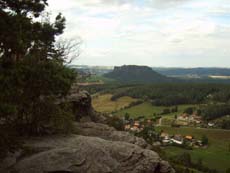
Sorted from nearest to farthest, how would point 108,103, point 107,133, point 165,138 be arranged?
point 107,133 < point 165,138 < point 108,103

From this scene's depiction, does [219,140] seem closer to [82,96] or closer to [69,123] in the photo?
[82,96]

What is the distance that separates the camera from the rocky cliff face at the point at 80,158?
1516 centimetres

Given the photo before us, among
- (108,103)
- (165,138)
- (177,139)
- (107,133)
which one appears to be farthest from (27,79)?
(108,103)

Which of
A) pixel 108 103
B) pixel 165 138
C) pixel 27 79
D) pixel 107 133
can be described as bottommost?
pixel 165 138

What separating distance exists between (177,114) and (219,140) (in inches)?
1343

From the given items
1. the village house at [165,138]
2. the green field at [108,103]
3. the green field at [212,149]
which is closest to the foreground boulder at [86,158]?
the green field at [212,149]

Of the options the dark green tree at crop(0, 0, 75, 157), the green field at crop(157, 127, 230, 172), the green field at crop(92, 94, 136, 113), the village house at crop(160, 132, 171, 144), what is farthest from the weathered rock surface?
the green field at crop(92, 94, 136, 113)

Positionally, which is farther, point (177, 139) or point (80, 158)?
point (177, 139)

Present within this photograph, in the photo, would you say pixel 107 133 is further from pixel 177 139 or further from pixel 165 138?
pixel 177 139

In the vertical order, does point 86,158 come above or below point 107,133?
above

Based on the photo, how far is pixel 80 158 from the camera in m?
15.8

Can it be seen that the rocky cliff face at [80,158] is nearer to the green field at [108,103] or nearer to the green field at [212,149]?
the green field at [212,149]

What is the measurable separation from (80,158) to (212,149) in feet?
281

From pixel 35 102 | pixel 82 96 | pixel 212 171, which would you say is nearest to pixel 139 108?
pixel 212 171
